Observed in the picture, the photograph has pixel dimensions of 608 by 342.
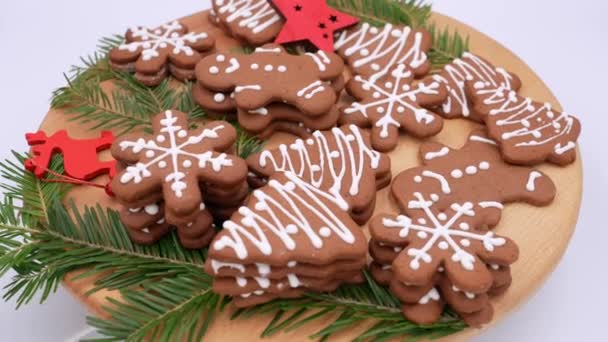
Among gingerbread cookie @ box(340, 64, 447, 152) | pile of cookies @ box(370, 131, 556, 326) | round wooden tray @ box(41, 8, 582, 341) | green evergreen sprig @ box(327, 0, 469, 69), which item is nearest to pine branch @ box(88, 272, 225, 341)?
round wooden tray @ box(41, 8, 582, 341)

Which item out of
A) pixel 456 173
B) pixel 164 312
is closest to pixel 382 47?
pixel 456 173

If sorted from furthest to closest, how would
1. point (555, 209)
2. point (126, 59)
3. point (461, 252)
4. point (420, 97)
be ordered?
point (126, 59)
point (420, 97)
point (555, 209)
point (461, 252)

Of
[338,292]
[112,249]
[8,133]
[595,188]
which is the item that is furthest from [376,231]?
[8,133]

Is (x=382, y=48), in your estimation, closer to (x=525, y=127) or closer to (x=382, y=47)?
(x=382, y=47)

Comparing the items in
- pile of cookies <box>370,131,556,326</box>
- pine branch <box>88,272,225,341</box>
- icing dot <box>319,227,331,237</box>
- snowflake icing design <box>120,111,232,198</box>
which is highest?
snowflake icing design <box>120,111,232,198</box>

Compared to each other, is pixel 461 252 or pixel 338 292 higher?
pixel 461 252

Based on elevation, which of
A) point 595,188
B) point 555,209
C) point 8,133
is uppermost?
point 555,209

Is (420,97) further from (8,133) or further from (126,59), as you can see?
(8,133)

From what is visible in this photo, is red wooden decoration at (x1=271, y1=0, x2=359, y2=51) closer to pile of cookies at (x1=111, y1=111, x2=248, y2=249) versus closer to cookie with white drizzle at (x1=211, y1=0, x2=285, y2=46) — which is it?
cookie with white drizzle at (x1=211, y1=0, x2=285, y2=46)

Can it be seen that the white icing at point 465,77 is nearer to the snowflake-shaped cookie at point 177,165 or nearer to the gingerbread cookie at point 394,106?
the gingerbread cookie at point 394,106
